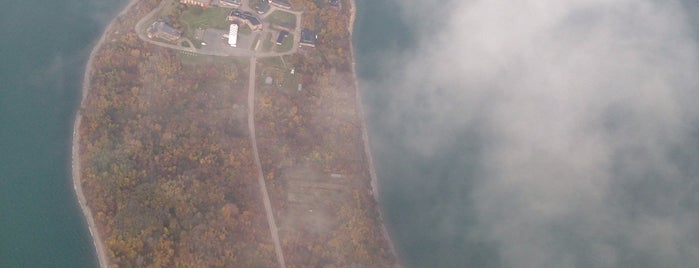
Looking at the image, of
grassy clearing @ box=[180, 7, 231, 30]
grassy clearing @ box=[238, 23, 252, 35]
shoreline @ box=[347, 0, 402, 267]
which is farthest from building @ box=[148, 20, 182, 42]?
shoreline @ box=[347, 0, 402, 267]

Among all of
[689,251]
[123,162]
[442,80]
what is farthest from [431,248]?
[123,162]

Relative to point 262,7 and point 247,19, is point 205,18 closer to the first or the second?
point 247,19

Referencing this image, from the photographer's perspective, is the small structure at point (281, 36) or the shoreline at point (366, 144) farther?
the small structure at point (281, 36)

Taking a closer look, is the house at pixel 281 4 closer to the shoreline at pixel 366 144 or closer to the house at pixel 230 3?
the house at pixel 230 3

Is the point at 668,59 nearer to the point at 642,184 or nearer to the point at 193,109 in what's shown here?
the point at 642,184

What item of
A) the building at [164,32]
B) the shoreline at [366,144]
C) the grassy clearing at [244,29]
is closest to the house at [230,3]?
the grassy clearing at [244,29]
